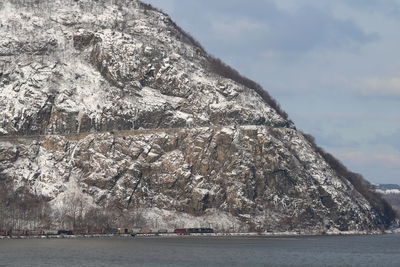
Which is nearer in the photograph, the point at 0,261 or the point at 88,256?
the point at 0,261

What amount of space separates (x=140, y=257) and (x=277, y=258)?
30309 mm

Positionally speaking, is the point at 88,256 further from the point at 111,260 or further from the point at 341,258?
the point at 341,258

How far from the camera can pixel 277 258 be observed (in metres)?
192

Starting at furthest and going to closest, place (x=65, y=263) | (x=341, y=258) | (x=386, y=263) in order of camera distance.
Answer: (x=341, y=258)
(x=386, y=263)
(x=65, y=263)

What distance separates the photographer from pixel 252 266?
170 m

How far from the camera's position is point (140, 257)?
603ft

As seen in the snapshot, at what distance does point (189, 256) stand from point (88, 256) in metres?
22.2

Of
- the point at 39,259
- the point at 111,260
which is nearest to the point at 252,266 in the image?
the point at 111,260

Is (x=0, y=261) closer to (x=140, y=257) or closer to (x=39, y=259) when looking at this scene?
(x=39, y=259)

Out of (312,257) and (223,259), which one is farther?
(312,257)

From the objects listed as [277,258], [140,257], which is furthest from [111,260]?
[277,258]

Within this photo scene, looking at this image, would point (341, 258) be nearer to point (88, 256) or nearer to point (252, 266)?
point (252, 266)

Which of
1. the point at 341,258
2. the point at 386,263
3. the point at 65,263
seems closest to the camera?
the point at 65,263

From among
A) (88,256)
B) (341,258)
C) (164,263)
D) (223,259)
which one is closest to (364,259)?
→ (341,258)
